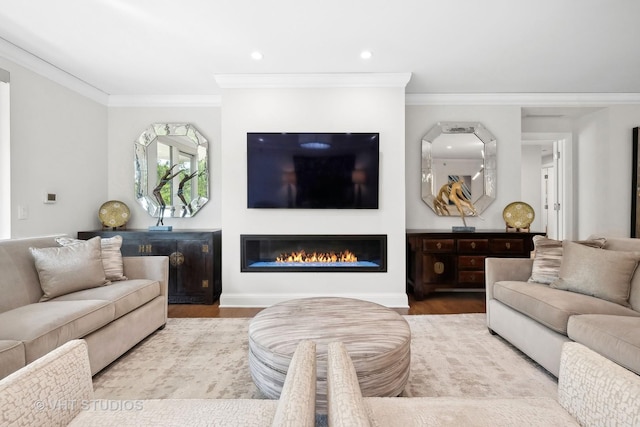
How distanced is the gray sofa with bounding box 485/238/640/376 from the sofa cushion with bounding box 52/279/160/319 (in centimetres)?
282

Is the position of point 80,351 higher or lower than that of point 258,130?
lower

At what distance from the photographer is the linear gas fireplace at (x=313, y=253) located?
138 inches

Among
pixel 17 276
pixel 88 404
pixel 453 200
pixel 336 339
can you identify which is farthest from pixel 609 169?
→ pixel 17 276

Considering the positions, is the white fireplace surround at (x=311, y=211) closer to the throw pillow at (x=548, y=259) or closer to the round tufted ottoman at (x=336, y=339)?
the throw pillow at (x=548, y=259)

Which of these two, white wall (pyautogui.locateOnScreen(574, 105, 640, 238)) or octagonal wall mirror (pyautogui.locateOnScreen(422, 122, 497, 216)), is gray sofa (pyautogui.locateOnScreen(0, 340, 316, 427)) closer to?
octagonal wall mirror (pyautogui.locateOnScreen(422, 122, 497, 216))

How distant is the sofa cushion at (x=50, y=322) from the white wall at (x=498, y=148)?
3437 millimetres

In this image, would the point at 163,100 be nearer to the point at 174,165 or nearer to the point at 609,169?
the point at 174,165

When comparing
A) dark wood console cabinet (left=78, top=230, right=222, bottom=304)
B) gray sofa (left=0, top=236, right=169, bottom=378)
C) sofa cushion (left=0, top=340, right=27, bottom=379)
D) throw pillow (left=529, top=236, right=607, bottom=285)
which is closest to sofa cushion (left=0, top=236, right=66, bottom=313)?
gray sofa (left=0, top=236, right=169, bottom=378)

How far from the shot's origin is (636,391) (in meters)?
0.81

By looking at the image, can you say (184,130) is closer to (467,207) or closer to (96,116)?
(96,116)

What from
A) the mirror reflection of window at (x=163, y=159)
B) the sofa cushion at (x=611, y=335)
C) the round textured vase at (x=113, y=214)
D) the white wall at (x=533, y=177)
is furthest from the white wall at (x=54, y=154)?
the white wall at (x=533, y=177)

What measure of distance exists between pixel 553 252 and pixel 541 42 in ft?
6.07

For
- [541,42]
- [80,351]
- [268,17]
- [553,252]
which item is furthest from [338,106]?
[80,351]

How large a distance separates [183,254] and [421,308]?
2699 mm
